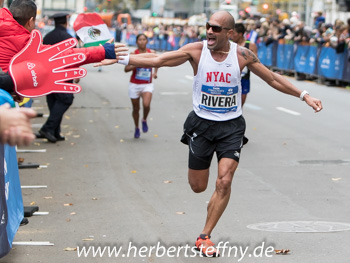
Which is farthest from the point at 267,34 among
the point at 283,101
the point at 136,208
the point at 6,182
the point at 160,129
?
the point at 6,182

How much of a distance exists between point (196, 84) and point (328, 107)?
12.2 m

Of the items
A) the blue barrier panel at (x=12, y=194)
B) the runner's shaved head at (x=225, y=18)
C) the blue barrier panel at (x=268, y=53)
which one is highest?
the runner's shaved head at (x=225, y=18)

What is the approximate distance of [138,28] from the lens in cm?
6506

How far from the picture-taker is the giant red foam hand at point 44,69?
5.41 metres

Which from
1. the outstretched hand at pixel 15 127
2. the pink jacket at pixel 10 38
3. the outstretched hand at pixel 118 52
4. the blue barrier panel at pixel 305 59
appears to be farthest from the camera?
the blue barrier panel at pixel 305 59

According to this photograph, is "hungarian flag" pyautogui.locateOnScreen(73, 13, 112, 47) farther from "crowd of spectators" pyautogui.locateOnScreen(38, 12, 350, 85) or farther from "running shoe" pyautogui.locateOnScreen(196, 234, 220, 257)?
"crowd of spectators" pyautogui.locateOnScreen(38, 12, 350, 85)

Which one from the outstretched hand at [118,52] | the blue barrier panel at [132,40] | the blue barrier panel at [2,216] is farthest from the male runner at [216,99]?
the blue barrier panel at [132,40]

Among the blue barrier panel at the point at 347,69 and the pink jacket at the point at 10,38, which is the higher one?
the pink jacket at the point at 10,38

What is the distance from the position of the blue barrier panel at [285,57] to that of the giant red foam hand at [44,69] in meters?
24.5

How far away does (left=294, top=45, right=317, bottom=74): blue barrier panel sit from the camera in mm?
27062

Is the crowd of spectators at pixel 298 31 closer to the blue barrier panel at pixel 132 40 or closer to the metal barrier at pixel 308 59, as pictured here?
the metal barrier at pixel 308 59

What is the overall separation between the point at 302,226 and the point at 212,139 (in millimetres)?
1343

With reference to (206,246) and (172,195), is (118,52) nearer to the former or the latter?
(206,246)

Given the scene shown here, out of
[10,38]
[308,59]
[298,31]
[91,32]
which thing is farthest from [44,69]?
[298,31]
